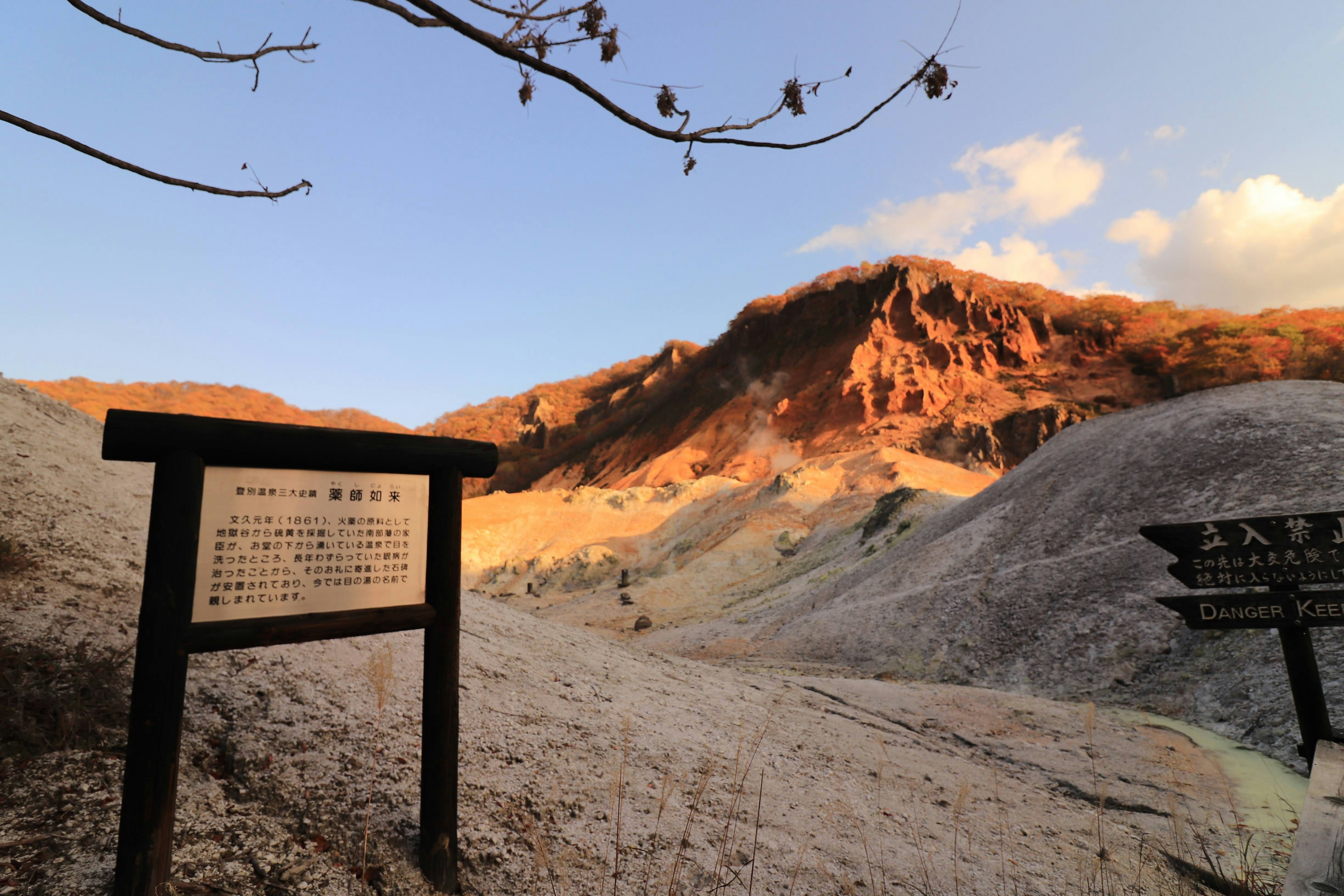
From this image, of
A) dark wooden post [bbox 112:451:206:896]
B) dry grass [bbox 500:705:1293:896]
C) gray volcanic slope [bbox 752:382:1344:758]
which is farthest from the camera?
gray volcanic slope [bbox 752:382:1344:758]

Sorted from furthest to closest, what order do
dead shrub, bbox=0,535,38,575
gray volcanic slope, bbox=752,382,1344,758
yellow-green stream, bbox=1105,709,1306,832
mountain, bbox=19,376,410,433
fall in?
mountain, bbox=19,376,410,433, gray volcanic slope, bbox=752,382,1344,758, dead shrub, bbox=0,535,38,575, yellow-green stream, bbox=1105,709,1306,832

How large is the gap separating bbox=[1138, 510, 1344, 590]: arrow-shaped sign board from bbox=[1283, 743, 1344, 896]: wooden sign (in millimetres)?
1425

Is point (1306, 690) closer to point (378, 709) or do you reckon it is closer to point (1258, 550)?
point (1258, 550)

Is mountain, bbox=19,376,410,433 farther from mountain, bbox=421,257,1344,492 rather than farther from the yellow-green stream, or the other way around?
the yellow-green stream

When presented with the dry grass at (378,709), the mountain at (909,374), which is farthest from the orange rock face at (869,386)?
the dry grass at (378,709)

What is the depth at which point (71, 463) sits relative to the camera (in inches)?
273

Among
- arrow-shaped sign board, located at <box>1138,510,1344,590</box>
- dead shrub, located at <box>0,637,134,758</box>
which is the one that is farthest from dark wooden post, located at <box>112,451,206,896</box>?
arrow-shaped sign board, located at <box>1138,510,1344,590</box>

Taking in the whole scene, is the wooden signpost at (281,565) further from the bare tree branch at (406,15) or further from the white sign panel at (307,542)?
the bare tree branch at (406,15)

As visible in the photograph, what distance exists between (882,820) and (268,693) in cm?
401

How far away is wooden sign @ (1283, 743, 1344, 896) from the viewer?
266 cm

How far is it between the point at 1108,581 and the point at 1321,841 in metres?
7.26

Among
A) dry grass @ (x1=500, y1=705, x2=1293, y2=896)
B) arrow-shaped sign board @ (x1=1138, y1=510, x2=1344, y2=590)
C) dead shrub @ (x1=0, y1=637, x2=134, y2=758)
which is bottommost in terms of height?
dry grass @ (x1=500, y1=705, x2=1293, y2=896)

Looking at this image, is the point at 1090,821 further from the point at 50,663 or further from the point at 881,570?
the point at 881,570

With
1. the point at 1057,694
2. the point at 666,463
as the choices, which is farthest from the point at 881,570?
the point at 666,463
